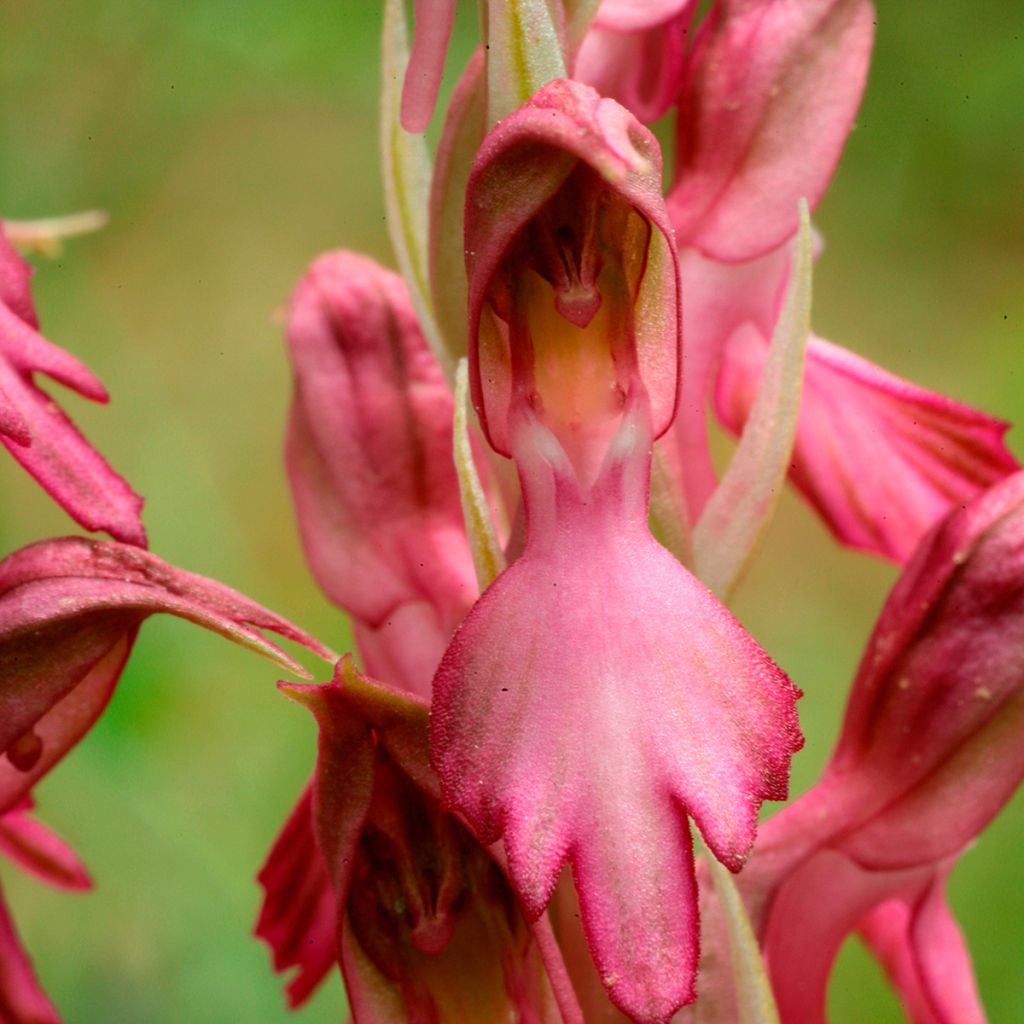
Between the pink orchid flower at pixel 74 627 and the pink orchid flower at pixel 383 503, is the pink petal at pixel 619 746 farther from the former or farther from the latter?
the pink orchid flower at pixel 383 503

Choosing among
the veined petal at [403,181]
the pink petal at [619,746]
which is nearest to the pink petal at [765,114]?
the veined petal at [403,181]

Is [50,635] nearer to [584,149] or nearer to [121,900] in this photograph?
[584,149]

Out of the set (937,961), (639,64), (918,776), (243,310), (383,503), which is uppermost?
(639,64)

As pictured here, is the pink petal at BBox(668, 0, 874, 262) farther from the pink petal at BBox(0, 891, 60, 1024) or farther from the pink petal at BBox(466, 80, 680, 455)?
the pink petal at BBox(0, 891, 60, 1024)

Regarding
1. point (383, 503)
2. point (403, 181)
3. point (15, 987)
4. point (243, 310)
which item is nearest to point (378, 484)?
point (383, 503)

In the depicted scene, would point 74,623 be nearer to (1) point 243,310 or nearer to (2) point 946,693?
(2) point 946,693
